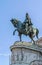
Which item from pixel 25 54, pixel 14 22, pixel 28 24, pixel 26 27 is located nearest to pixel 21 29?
pixel 26 27

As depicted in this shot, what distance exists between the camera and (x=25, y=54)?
33469 millimetres

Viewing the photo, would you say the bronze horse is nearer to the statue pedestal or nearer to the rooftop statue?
the rooftop statue

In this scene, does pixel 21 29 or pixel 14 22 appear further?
pixel 14 22

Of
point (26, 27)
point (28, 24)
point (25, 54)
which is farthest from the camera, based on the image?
point (28, 24)

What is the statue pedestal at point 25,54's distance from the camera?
33250mm

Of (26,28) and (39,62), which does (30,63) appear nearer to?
(39,62)

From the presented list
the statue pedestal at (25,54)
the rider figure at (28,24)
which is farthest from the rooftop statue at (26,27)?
the statue pedestal at (25,54)

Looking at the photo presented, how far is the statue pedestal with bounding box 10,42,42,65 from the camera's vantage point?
3325 cm

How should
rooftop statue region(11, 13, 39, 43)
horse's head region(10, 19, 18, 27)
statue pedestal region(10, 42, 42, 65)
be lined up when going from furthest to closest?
horse's head region(10, 19, 18, 27) < rooftop statue region(11, 13, 39, 43) < statue pedestal region(10, 42, 42, 65)

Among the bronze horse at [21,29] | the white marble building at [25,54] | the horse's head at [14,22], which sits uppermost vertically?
the horse's head at [14,22]

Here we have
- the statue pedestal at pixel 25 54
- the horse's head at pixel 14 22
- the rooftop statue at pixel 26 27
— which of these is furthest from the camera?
the horse's head at pixel 14 22

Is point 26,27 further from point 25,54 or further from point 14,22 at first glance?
point 25,54

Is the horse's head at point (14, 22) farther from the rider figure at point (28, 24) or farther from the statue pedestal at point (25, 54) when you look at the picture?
the statue pedestal at point (25, 54)

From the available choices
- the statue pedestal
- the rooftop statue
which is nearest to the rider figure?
the rooftop statue
